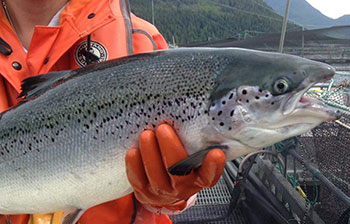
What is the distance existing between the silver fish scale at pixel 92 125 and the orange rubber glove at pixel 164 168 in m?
0.08

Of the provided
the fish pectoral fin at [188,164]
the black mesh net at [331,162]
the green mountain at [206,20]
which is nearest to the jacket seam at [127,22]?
the fish pectoral fin at [188,164]

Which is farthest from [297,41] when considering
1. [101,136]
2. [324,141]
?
[101,136]

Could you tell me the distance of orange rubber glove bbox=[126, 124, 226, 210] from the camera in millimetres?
1555

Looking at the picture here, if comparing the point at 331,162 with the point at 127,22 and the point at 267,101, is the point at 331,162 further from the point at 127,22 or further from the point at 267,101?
the point at 127,22

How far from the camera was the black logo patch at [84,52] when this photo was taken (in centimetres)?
224

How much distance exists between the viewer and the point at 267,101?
5.03 ft

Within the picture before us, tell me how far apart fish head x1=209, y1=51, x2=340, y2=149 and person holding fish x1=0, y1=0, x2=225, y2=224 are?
47 cm

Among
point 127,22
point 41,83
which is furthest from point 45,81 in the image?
point 127,22

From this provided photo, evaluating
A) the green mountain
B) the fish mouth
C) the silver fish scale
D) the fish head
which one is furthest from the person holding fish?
the green mountain

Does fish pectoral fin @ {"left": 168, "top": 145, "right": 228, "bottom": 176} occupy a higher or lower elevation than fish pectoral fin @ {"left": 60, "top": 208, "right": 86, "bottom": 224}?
higher

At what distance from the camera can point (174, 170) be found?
154cm

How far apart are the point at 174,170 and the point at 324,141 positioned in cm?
226

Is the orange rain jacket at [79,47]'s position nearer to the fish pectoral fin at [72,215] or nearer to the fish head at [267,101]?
the fish pectoral fin at [72,215]

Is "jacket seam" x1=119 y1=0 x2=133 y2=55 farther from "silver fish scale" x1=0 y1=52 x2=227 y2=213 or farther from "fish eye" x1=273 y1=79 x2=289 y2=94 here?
"fish eye" x1=273 y1=79 x2=289 y2=94
